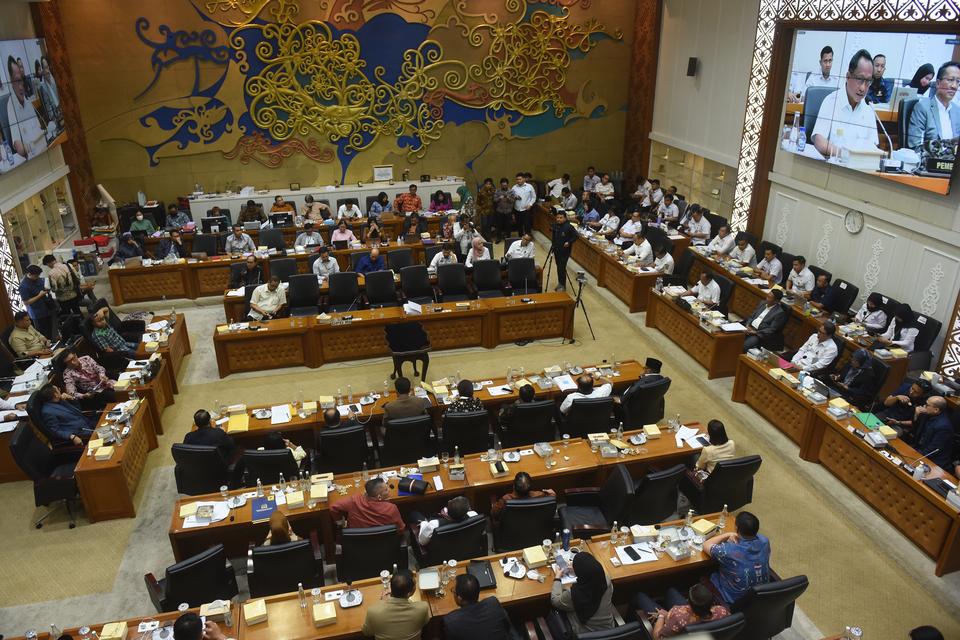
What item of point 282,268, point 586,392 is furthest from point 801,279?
point 282,268

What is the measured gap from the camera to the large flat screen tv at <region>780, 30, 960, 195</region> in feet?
30.0

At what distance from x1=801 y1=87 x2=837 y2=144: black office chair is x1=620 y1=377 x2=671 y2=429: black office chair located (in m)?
6.31

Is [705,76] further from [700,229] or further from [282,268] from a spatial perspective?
[282,268]

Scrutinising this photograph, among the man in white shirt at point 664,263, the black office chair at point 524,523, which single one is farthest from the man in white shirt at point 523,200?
the black office chair at point 524,523

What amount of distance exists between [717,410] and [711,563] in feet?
13.1

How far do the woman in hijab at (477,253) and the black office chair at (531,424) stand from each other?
5433mm

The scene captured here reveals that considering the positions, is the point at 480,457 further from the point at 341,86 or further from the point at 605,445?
the point at 341,86

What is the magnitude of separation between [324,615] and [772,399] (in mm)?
6339

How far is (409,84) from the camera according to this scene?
16891 millimetres

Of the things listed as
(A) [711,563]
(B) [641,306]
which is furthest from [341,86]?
(A) [711,563]

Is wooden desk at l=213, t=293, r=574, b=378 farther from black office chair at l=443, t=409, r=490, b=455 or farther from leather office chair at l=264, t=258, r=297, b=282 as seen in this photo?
black office chair at l=443, t=409, r=490, b=455

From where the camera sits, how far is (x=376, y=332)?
1087 centimetres

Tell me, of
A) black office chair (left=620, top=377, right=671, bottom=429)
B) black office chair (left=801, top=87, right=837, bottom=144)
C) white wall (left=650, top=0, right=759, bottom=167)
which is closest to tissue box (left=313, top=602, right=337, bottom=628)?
black office chair (left=620, top=377, right=671, bottom=429)

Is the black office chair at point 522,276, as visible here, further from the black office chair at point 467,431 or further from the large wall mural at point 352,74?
the large wall mural at point 352,74
